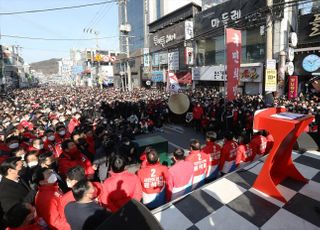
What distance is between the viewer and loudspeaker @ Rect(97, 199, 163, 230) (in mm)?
1358

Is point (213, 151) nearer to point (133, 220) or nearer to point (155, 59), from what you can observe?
point (133, 220)

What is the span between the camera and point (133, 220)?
4.56ft

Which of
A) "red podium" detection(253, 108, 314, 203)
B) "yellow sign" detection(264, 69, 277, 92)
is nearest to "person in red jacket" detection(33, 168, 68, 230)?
"red podium" detection(253, 108, 314, 203)

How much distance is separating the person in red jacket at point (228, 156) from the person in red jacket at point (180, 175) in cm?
112

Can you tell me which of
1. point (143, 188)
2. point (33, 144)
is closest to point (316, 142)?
point (143, 188)

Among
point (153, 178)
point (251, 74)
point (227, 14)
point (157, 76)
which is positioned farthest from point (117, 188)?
point (157, 76)

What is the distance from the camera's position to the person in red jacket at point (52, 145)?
5.80 meters

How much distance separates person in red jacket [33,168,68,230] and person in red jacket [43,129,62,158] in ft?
9.66

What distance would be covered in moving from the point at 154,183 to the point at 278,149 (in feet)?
6.45

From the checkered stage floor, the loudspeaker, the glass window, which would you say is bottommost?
the checkered stage floor

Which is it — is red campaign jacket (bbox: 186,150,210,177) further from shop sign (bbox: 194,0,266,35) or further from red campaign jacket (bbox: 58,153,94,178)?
shop sign (bbox: 194,0,266,35)

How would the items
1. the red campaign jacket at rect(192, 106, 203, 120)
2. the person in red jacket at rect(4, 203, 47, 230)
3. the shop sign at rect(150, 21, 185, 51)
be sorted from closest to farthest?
the person in red jacket at rect(4, 203, 47, 230)
the red campaign jacket at rect(192, 106, 203, 120)
the shop sign at rect(150, 21, 185, 51)

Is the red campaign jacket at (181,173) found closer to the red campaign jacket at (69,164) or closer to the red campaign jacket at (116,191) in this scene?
the red campaign jacket at (116,191)

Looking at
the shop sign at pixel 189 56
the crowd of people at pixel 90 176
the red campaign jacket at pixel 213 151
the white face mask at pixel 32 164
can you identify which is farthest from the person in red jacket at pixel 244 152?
the shop sign at pixel 189 56
